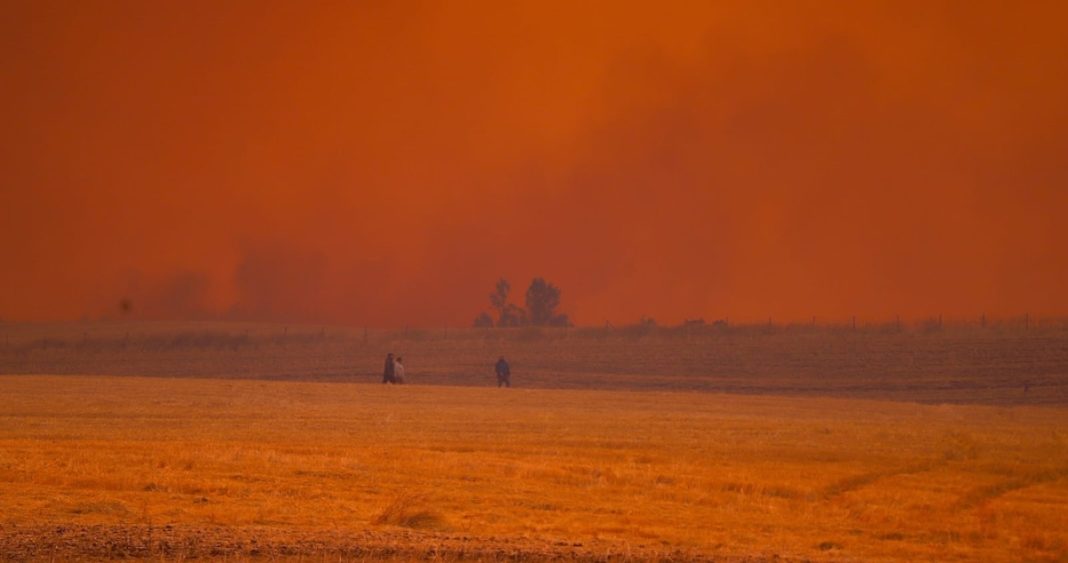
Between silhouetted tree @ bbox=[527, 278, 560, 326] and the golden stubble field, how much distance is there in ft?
280

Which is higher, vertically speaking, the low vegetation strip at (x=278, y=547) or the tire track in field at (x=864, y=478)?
the tire track in field at (x=864, y=478)

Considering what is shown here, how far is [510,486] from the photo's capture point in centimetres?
2330

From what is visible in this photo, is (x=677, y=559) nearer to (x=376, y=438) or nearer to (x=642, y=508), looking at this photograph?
(x=642, y=508)

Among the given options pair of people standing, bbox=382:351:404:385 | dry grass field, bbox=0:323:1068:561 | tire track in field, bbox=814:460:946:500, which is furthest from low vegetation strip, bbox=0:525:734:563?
pair of people standing, bbox=382:351:404:385

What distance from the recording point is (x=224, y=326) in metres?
132

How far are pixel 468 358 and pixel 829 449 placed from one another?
56.1 m

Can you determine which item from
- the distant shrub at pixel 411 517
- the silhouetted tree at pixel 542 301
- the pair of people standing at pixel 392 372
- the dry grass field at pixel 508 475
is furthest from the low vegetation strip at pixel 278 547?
the silhouetted tree at pixel 542 301

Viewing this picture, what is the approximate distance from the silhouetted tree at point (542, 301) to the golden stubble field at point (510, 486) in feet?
280

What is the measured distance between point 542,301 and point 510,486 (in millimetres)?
102911

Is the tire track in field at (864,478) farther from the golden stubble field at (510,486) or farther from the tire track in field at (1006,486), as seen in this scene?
the tire track in field at (1006,486)

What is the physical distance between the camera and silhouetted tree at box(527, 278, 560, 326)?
413 feet

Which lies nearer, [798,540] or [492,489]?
[798,540]

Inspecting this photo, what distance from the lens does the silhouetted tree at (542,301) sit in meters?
126

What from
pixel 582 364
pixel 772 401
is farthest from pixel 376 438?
pixel 582 364
